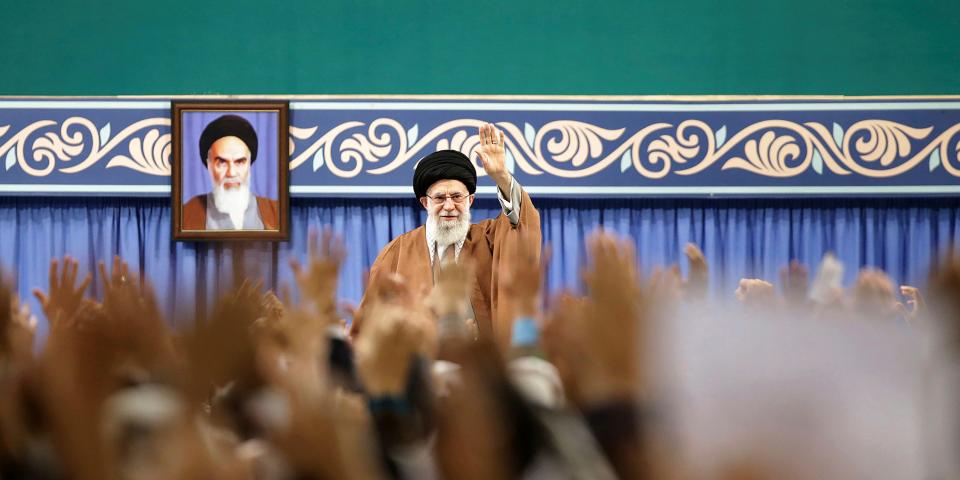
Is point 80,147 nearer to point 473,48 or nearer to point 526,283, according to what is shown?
point 473,48

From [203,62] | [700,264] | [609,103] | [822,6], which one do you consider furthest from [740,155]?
[700,264]

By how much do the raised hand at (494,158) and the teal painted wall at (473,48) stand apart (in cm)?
176

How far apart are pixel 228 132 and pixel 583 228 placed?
175 centimetres

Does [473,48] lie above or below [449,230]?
above

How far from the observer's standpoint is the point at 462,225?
9.44 feet

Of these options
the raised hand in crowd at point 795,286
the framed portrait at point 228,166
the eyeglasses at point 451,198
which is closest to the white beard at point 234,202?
the framed portrait at point 228,166

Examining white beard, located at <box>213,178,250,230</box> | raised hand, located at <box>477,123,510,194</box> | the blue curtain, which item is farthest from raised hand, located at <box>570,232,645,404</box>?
white beard, located at <box>213,178,250,230</box>

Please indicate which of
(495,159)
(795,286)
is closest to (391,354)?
(795,286)

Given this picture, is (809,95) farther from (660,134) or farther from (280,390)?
(280,390)

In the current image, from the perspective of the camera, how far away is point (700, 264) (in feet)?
2.34

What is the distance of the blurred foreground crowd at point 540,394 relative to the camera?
1.19 feet

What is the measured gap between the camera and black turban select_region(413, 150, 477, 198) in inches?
118

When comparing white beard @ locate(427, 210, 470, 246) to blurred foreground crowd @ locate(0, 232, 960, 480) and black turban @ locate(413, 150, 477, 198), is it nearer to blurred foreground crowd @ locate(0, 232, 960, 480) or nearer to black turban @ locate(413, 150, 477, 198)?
black turban @ locate(413, 150, 477, 198)

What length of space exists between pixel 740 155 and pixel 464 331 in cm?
391
